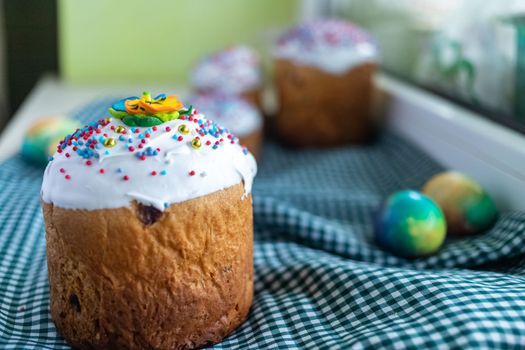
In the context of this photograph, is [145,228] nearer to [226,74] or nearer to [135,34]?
[226,74]

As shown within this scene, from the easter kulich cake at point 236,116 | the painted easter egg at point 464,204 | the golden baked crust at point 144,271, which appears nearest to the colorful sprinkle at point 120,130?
the golden baked crust at point 144,271

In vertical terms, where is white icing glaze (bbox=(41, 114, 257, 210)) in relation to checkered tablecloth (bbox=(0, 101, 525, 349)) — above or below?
above

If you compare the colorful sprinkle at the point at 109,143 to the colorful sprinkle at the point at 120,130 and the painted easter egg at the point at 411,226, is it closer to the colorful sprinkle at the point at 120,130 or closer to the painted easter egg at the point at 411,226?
the colorful sprinkle at the point at 120,130

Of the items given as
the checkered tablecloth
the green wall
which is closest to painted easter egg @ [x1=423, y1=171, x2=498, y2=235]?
the checkered tablecloth

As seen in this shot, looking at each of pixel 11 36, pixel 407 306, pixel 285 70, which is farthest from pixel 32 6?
pixel 407 306

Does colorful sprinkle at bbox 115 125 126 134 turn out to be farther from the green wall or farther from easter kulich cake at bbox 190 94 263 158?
the green wall
